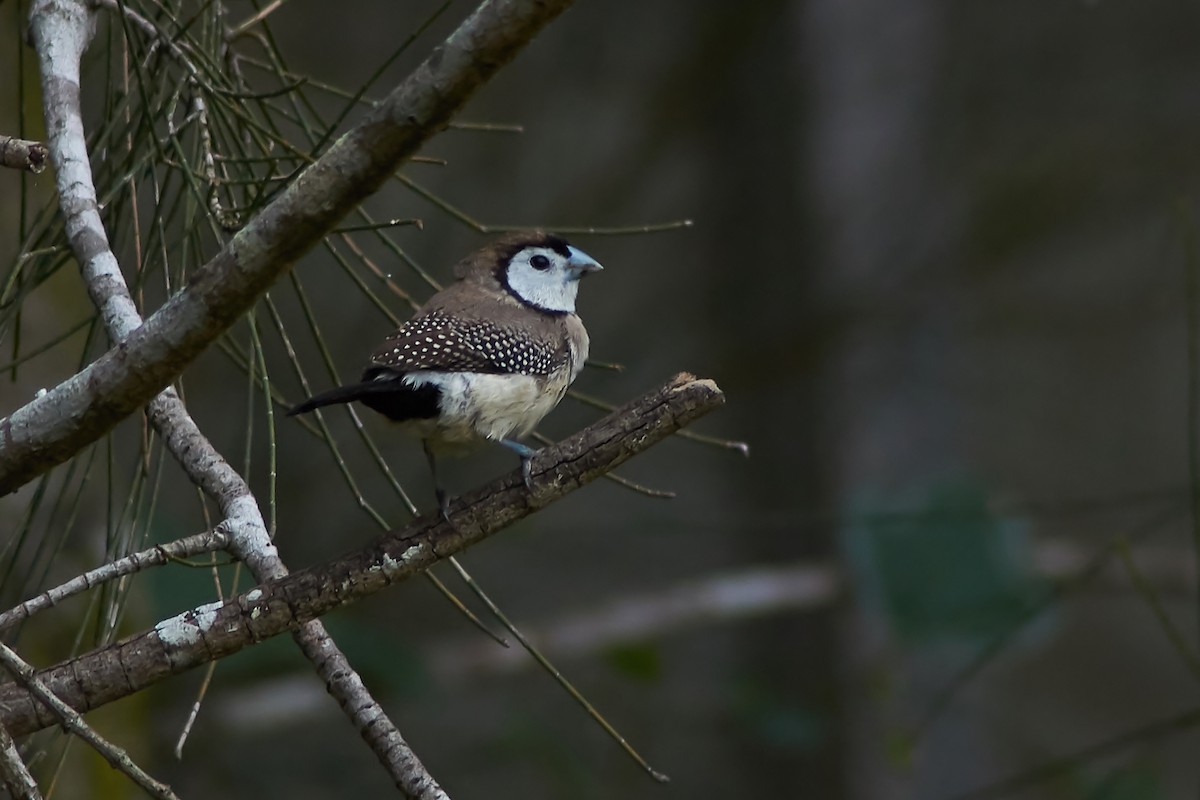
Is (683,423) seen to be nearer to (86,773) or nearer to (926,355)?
(86,773)

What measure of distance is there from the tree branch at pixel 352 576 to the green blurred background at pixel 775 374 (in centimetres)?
198

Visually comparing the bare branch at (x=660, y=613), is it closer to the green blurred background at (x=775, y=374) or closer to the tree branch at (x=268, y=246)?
the green blurred background at (x=775, y=374)

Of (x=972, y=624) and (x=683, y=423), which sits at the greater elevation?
(x=683, y=423)

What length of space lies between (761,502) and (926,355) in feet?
3.53

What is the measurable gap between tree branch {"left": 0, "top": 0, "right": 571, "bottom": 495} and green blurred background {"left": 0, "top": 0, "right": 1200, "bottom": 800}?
6.83 ft

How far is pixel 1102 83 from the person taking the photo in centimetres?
870

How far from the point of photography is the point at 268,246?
135 cm

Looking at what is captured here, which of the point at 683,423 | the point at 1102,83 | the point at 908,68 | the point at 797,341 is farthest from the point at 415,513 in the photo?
the point at 1102,83

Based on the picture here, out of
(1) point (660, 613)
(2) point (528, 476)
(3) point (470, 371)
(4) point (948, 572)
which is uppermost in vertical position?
(2) point (528, 476)

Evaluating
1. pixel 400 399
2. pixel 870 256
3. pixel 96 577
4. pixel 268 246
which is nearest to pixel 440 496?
pixel 400 399

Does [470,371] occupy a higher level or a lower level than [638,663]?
higher

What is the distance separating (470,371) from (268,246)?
3.30 ft

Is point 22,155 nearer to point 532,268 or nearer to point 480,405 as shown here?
point 480,405

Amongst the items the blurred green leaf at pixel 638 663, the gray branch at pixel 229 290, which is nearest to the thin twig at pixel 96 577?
the gray branch at pixel 229 290
